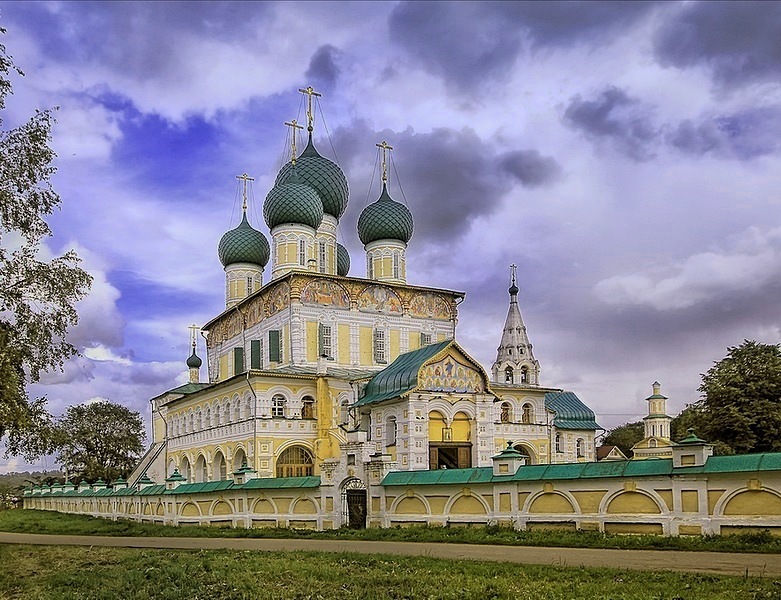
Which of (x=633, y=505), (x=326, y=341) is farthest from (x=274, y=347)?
(x=633, y=505)

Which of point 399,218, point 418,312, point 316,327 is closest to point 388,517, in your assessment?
point 316,327

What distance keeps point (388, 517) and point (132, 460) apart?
36821 millimetres

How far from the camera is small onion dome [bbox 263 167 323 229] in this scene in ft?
120

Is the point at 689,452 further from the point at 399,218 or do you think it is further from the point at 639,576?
the point at 399,218

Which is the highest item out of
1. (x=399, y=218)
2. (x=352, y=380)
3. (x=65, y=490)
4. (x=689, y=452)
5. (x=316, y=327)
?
(x=399, y=218)

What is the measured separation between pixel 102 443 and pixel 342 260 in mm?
20042

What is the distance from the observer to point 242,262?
42781mm

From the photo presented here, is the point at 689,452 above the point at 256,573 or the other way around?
above

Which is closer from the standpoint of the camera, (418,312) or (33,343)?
(33,343)

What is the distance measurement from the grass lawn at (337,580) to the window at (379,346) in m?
21.5

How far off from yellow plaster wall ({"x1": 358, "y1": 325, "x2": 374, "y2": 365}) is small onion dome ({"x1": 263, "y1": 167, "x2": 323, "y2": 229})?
17.5 feet

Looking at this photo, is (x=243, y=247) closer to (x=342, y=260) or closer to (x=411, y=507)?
(x=342, y=260)

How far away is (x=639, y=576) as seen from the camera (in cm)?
1021

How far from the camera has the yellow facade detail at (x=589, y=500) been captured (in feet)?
51.5
